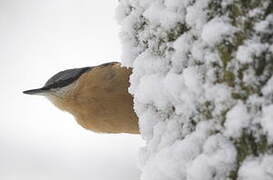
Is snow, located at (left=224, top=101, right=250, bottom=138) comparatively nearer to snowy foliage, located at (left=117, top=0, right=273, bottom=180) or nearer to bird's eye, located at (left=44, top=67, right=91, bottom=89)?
snowy foliage, located at (left=117, top=0, right=273, bottom=180)

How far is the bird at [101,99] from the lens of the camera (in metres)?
3.26

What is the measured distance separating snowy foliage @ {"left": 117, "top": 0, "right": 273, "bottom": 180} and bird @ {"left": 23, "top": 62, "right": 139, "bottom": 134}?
5.76 ft

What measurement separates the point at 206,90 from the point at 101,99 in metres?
2.25

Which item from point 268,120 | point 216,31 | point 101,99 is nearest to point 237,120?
point 268,120

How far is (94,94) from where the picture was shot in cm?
351

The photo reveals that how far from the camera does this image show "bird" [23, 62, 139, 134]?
3.26m

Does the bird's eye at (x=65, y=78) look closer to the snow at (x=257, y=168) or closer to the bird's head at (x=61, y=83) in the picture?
the bird's head at (x=61, y=83)

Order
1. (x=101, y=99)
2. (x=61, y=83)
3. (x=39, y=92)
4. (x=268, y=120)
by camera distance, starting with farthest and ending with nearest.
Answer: (x=39, y=92) < (x=61, y=83) < (x=101, y=99) < (x=268, y=120)

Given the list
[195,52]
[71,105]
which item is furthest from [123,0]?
[71,105]

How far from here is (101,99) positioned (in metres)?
3.43

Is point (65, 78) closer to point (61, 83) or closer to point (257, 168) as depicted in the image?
point (61, 83)

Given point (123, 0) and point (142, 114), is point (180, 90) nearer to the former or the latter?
point (142, 114)

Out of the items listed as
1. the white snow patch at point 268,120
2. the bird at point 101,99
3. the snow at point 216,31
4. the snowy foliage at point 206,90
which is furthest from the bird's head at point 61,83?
the white snow patch at point 268,120

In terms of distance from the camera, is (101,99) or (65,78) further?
(65,78)
